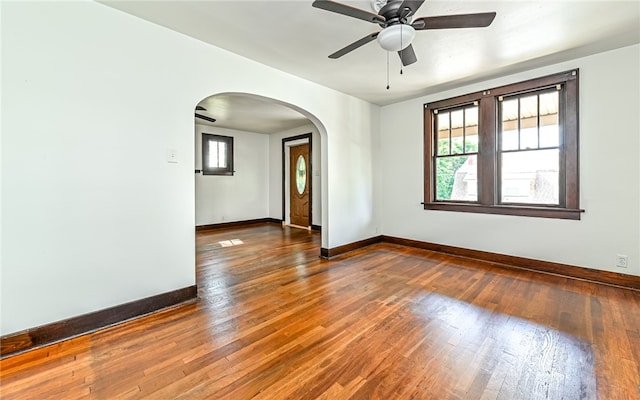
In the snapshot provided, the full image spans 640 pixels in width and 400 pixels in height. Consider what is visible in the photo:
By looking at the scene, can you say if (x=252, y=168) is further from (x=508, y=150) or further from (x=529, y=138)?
(x=529, y=138)

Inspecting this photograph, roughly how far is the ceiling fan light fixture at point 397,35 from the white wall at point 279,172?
15.0 ft

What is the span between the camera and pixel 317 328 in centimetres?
219

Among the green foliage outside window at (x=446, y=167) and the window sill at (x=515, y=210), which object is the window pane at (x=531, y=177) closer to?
the window sill at (x=515, y=210)

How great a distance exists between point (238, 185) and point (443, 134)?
5.18 metres

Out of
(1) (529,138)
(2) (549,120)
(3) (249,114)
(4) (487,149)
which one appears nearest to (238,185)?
(3) (249,114)

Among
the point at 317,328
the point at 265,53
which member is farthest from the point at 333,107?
the point at 317,328

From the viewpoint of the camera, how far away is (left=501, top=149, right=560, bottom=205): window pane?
3496 mm

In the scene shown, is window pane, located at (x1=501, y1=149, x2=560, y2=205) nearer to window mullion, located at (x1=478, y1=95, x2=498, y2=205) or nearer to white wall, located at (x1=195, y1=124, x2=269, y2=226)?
window mullion, located at (x1=478, y1=95, x2=498, y2=205)

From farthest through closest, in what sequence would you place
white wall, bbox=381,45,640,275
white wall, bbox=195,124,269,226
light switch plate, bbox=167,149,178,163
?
white wall, bbox=195,124,269,226 < white wall, bbox=381,45,640,275 < light switch plate, bbox=167,149,178,163

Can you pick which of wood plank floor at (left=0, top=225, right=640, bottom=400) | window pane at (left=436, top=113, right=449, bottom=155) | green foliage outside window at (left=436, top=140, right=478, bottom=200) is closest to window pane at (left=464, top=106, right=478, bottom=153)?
green foliage outside window at (left=436, top=140, right=478, bottom=200)

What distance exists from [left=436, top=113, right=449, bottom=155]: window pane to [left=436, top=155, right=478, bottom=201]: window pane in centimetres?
15

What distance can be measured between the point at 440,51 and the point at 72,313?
4.21 meters

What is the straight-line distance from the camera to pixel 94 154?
7.16 ft

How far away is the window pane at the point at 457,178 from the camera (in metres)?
4.20
